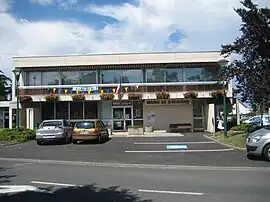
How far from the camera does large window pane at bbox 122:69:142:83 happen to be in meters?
33.7

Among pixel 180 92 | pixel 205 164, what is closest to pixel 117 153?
pixel 205 164

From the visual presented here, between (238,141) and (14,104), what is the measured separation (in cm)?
2083

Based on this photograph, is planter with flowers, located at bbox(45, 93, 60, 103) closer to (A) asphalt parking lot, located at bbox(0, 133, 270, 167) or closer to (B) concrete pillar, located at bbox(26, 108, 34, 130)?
(B) concrete pillar, located at bbox(26, 108, 34, 130)

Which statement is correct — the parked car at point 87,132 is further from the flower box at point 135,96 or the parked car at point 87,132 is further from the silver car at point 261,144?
the silver car at point 261,144

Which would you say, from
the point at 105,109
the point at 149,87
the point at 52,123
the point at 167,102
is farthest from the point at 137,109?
the point at 52,123

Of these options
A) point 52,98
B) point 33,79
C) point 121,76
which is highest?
point 121,76

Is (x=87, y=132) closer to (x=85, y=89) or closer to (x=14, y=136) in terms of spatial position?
(x=14, y=136)

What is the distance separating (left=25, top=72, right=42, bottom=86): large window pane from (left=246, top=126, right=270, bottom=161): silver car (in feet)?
76.4

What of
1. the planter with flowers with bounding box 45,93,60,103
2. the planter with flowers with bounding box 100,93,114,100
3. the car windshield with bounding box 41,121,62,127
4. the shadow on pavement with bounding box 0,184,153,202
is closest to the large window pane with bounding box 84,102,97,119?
the planter with flowers with bounding box 100,93,114,100

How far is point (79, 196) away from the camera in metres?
8.55

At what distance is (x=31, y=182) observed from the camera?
34.5ft

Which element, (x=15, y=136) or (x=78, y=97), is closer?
(x=15, y=136)

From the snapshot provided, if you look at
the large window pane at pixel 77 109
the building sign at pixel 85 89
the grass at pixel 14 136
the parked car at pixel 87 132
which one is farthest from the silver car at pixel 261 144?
the large window pane at pixel 77 109

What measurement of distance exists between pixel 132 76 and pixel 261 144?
65.3ft
